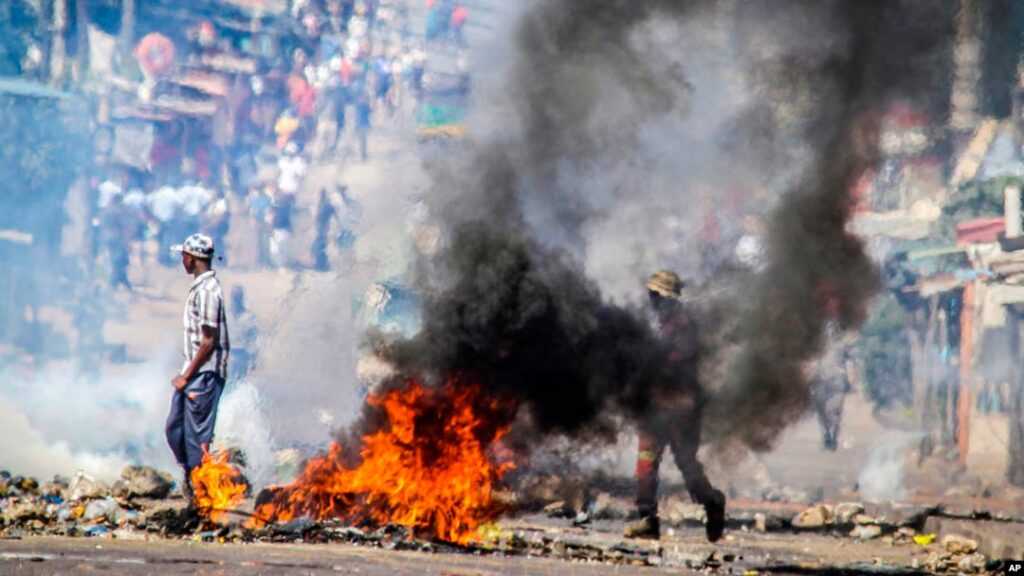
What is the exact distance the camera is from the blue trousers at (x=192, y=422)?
8969 mm

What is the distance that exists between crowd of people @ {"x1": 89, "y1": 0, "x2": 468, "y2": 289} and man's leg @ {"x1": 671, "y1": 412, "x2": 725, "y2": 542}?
9.65m

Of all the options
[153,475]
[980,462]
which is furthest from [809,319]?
[980,462]

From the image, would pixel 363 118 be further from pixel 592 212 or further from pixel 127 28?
pixel 592 212

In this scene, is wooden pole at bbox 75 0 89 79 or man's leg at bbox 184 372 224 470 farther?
wooden pole at bbox 75 0 89 79

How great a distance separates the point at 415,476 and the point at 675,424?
2073mm

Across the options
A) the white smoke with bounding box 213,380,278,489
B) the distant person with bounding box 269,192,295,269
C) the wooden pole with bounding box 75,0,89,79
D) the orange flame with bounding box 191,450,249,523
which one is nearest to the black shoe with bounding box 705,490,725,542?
the orange flame with bounding box 191,450,249,523

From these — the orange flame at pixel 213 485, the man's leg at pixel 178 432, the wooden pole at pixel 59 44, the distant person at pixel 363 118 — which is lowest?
the orange flame at pixel 213 485

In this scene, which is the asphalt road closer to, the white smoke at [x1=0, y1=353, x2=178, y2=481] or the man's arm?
the man's arm

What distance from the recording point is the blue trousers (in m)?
8.97

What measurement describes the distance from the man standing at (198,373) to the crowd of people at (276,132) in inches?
370

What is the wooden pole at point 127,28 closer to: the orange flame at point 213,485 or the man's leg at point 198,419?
the man's leg at point 198,419

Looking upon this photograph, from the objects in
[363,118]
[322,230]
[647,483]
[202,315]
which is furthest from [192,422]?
[363,118]

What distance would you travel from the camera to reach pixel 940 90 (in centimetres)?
1309

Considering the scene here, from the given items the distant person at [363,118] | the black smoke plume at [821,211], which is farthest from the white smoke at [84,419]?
the black smoke plume at [821,211]
